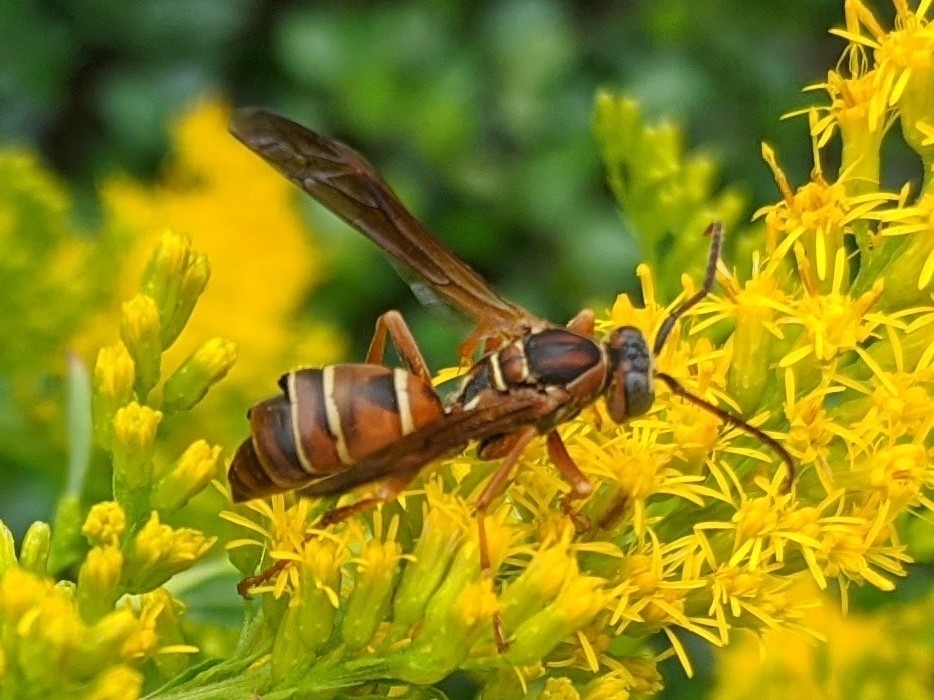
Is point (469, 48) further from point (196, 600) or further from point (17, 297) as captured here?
point (196, 600)

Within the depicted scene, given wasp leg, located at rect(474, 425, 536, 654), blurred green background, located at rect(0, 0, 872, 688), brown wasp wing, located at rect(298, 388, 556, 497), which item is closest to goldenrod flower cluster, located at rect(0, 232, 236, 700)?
brown wasp wing, located at rect(298, 388, 556, 497)

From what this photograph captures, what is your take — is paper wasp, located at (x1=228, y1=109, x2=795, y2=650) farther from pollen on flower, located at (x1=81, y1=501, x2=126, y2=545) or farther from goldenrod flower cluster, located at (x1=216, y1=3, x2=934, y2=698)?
pollen on flower, located at (x1=81, y1=501, x2=126, y2=545)

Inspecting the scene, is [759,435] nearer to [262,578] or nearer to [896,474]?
[896,474]

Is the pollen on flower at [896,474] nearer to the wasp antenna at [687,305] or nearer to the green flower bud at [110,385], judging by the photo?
the wasp antenna at [687,305]

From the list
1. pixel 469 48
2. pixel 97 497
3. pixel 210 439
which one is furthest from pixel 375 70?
pixel 97 497

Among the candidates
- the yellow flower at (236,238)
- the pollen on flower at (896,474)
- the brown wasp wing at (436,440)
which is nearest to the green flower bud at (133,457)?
the brown wasp wing at (436,440)

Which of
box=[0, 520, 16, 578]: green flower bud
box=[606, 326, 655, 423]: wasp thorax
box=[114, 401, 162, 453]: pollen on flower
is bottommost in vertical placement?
box=[606, 326, 655, 423]: wasp thorax

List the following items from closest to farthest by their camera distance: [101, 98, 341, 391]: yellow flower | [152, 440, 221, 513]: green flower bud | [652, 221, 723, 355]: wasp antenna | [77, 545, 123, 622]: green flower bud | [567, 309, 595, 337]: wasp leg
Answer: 1. [77, 545, 123, 622]: green flower bud
2. [152, 440, 221, 513]: green flower bud
3. [652, 221, 723, 355]: wasp antenna
4. [567, 309, 595, 337]: wasp leg
5. [101, 98, 341, 391]: yellow flower
